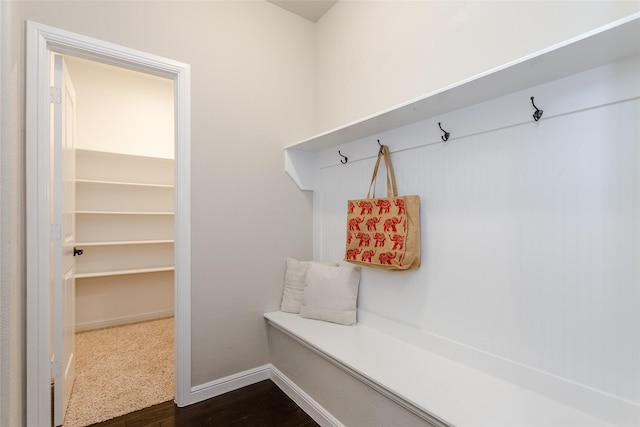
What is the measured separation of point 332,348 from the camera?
1.62 meters

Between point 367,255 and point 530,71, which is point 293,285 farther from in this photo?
point 530,71

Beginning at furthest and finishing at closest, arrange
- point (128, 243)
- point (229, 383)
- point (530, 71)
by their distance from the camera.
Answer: point (128, 243) → point (229, 383) → point (530, 71)

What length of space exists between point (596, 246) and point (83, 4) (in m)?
2.53

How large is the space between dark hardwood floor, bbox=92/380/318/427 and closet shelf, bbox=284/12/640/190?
64.7 inches

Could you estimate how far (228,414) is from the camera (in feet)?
5.85

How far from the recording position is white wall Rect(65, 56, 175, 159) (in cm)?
318

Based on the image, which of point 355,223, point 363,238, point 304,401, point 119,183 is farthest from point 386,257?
point 119,183

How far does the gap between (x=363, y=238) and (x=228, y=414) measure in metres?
1.27

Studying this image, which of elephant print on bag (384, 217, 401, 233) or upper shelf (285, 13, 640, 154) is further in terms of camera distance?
elephant print on bag (384, 217, 401, 233)

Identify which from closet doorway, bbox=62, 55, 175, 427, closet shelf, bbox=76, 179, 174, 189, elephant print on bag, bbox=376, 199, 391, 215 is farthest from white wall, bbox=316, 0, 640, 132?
→ closet shelf, bbox=76, 179, 174, 189

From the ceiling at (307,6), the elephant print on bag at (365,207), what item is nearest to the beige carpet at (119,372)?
the elephant print on bag at (365,207)

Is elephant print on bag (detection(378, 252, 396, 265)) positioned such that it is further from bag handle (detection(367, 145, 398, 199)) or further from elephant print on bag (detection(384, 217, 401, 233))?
bag handle (detection(367, 145, 398, 199))

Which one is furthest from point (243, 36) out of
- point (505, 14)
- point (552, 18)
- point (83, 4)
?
point (552, 18)

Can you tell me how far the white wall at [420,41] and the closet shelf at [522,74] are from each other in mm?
181
